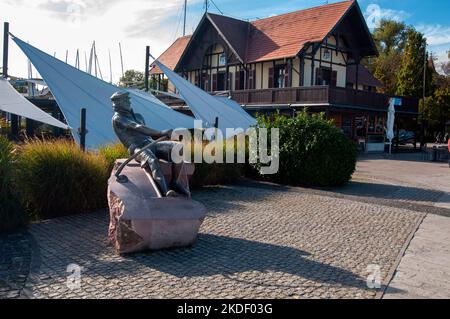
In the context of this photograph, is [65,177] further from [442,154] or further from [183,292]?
[442,154]

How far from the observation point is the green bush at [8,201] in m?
5.74

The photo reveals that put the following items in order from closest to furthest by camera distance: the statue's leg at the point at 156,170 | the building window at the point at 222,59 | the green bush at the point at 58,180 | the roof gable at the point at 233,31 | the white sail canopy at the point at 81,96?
the statue's leg at the point at 156,170 < the green bush at the point at 58,180 < the white sail canopy at the point at 81,96 < the roof gable at the point at 233,31 < the building window at the point at 222,59

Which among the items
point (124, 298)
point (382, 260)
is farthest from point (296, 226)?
point (124, 298)

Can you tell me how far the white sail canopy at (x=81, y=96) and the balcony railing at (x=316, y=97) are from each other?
8.90 m

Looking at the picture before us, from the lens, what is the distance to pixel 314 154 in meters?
10.6

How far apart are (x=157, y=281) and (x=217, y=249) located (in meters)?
1.25

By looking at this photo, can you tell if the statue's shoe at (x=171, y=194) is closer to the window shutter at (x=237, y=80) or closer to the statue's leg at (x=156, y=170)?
the statue's leg at (x=156, y=170)

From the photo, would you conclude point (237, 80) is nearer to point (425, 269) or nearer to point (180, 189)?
point (180, 189)

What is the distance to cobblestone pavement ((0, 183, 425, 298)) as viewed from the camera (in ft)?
12.9

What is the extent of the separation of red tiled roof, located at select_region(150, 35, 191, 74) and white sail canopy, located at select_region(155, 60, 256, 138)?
15417 millimetres

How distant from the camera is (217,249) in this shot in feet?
17.1

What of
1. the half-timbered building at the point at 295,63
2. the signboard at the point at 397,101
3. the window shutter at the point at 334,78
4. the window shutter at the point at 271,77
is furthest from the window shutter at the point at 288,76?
the signboard at the point at 397,101

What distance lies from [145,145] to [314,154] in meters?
5.85

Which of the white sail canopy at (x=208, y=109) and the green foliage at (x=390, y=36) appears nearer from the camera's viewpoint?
the white sail canopy at (x=208, y=109)
